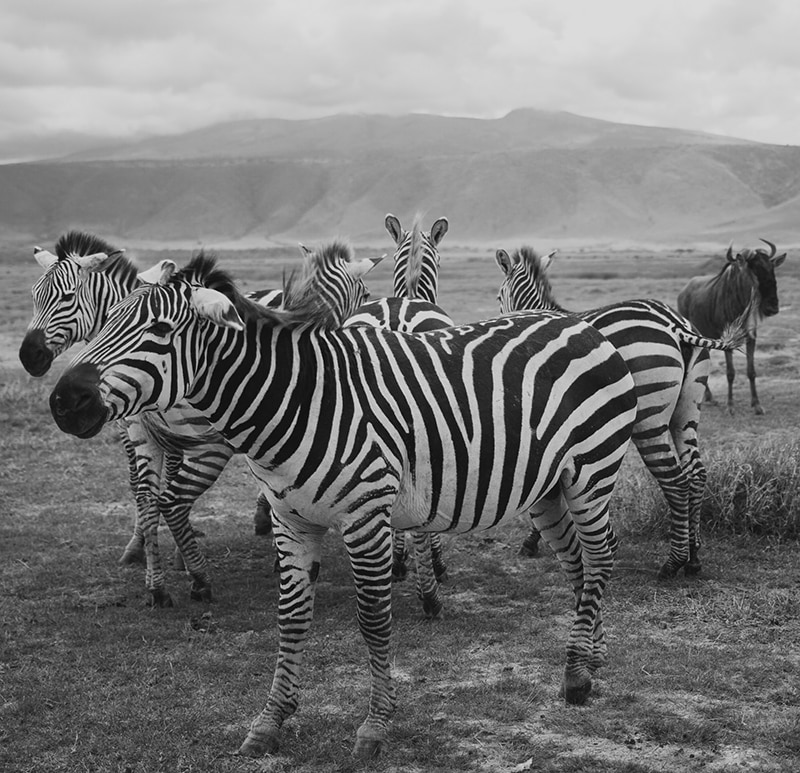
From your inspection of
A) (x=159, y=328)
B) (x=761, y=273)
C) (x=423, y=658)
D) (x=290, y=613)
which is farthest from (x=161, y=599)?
(x=761, y=273)

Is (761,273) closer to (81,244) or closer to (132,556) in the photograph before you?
(81,244)

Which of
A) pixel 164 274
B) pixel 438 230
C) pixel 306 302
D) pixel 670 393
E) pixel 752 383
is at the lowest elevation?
pixel 752 383

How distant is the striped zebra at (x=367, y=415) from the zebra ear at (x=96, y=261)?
328 cm

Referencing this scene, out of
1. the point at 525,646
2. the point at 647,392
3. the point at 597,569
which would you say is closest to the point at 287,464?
the point at 597,569

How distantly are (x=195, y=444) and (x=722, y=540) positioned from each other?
467 cm

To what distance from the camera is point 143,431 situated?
7.47 m

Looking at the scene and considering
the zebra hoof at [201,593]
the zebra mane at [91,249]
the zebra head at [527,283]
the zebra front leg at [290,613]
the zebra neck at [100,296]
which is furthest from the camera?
the zebra head at [527,283]

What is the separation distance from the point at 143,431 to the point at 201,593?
1.40 meters

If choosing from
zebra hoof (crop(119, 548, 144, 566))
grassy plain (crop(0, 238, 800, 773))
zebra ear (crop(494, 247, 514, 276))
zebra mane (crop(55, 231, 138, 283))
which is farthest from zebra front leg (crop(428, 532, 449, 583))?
zebra mane (crop(55, 231, 138, 283))

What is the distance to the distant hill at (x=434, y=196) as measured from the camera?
13590 cm

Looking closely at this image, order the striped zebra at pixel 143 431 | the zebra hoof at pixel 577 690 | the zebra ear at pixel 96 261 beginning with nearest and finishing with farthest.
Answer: the zebra hoof at pixel 577 690
the striped zebra at pixel 143 431
the zebra ear at pixel 96 261

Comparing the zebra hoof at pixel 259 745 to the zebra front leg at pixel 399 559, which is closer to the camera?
the zebra hoof at pixel 259 745

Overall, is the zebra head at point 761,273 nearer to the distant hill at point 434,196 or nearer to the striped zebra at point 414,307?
the striped zebra at point 414,307

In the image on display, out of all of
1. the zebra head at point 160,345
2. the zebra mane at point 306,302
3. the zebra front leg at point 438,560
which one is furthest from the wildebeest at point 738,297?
the zebra head at point 160,345
